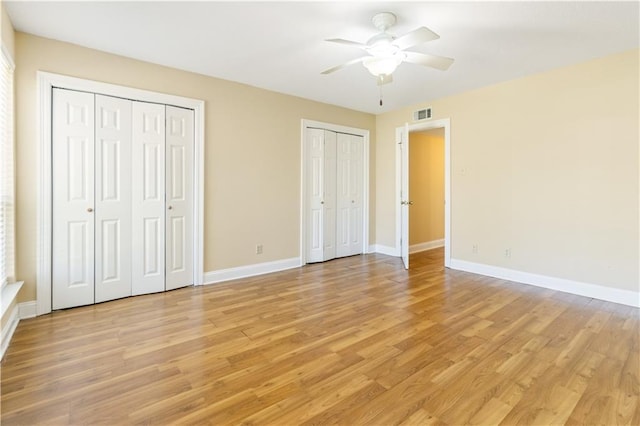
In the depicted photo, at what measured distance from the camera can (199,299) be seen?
135 inches

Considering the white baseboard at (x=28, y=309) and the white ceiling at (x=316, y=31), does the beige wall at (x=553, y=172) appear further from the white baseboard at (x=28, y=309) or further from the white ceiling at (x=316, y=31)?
the white baseboard at (x=28, y=309)

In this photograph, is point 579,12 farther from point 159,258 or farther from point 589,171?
point 159,258

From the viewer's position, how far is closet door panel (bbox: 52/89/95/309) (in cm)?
302

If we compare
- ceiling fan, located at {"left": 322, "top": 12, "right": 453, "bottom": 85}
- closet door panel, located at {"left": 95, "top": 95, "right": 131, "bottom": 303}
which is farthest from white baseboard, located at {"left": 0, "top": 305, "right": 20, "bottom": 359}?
ceiling fan, located at {"left": 322, "top": 12, "right": 453, "bottom": 85}

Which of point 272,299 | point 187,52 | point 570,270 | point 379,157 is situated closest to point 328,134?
point 379,157

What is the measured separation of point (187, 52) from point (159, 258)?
2.27m

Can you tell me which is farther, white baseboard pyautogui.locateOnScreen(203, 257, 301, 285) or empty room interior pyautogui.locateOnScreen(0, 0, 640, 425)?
white baseboard pyautogui.locateOnScreen(203, 257, 301, 285)

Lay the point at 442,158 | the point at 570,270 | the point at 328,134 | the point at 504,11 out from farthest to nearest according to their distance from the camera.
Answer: the point at 442,158 < the point at 328,134 < the point at 570,270 < the point at 504,11

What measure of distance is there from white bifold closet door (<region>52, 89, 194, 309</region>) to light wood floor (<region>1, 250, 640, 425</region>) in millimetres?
298

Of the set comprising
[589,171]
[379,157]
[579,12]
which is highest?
[579,12]

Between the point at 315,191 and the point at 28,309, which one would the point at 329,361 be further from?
the point at 315,191

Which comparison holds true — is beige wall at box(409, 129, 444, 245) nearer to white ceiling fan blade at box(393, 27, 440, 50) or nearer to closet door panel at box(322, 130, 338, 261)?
closet door panel at box(322, 130, 338, 261)

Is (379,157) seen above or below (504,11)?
below

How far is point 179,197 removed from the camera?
148 inches
